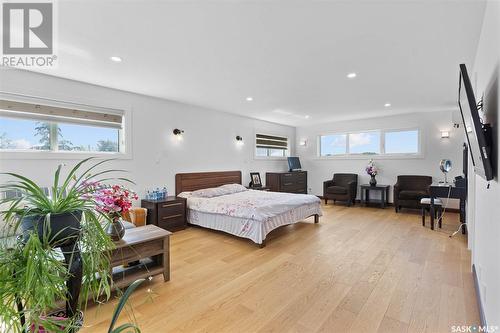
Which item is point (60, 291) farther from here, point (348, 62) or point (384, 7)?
point (348, 62)

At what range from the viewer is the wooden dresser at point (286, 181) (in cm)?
661

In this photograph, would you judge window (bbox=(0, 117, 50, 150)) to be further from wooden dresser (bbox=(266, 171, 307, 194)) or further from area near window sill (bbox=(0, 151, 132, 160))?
wooden dresser (bbox=(266, 171, 307, 194))

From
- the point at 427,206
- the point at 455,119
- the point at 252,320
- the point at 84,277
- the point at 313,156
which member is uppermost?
the point at 455,119

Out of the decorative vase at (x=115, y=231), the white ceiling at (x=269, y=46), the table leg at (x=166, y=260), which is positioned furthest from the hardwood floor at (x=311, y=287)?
the white ceiling at (x=269, y=46)

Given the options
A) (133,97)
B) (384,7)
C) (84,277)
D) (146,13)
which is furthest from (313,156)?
(84,277)

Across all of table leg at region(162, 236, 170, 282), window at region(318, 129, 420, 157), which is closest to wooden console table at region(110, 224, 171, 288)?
table leg at region(162, 236, 170, 282)

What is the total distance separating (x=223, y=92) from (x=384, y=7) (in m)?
2.75

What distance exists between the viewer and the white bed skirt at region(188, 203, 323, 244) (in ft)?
11.4

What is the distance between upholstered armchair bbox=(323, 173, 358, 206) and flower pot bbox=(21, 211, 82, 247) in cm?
625

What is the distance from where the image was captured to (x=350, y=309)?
79.2 inches

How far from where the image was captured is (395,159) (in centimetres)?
628

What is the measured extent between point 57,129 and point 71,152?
0.37m

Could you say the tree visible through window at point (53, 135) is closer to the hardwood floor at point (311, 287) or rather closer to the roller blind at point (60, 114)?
the roller blind at point (60, 114)

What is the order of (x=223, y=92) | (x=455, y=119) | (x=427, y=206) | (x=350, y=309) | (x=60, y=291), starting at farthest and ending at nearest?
(x=455, y=119) → (x=427, y=206) → (x=223, y=92) → (x=350, y=309) → (x=60, y=291)
